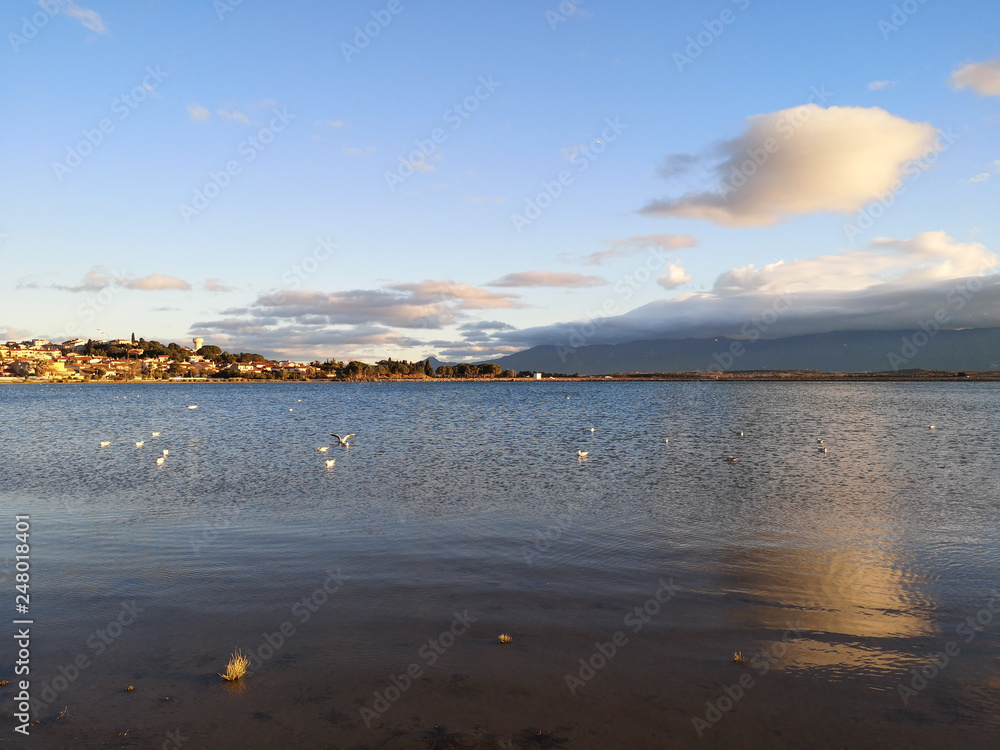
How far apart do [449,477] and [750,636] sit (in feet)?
68.7

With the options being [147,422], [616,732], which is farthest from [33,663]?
[147,422]

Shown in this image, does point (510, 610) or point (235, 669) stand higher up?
point (235, 669)

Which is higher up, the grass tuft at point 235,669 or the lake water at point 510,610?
the grass tuft at point 235,669

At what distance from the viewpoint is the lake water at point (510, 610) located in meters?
9.03

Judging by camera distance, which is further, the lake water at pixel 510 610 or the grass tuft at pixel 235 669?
the grass tuft at pixel 235 669

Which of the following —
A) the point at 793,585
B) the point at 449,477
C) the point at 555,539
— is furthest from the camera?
the point at 449,477

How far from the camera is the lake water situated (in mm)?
9031

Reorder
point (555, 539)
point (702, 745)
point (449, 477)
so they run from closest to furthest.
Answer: point (702, 745) < point (555, 539) < point (449, 477)

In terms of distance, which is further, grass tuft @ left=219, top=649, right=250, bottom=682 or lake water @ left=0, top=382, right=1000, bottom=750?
grass tuft @ left=219, top=649, right=250, bottom=682

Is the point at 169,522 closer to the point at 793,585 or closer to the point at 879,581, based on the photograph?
the point at 793,585

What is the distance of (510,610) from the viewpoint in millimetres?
13148

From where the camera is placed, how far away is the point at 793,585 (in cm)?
1488

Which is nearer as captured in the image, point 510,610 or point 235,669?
point 235,669

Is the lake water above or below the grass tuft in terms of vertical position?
below
